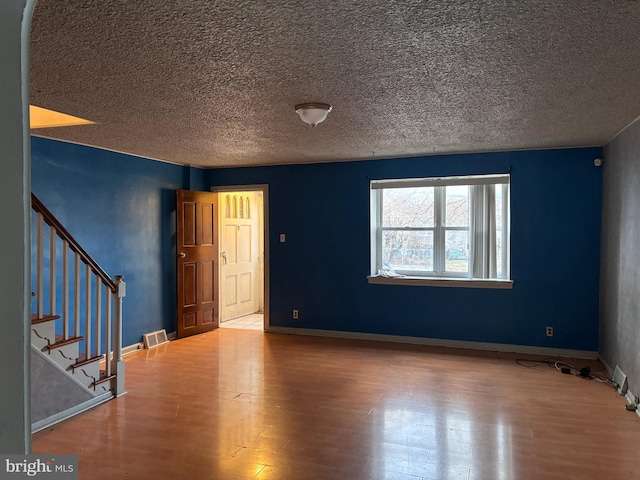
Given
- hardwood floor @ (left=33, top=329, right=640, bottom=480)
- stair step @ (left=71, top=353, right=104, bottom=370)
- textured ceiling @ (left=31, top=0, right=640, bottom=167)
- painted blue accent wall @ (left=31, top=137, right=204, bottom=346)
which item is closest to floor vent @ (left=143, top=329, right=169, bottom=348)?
painted blue accent wall @ (left=31, top=137, right=204, bottom=346)

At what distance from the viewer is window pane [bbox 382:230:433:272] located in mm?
5961

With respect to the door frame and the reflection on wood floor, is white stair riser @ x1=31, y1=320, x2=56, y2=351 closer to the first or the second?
the door frame

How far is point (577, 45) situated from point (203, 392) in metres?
3.62

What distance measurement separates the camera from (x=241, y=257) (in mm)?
7570

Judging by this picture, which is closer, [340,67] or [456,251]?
[340,67]

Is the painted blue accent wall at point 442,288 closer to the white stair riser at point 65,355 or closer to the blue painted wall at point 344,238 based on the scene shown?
the blue painted wall at point 344,238

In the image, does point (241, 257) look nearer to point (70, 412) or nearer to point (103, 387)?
point (103, 387)

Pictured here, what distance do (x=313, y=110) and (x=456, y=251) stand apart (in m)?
3.26

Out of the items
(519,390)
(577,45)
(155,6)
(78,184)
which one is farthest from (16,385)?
(78,184)

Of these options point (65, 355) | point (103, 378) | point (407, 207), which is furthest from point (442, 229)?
point (65, 355)

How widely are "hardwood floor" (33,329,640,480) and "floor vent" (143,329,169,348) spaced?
23.3 inches

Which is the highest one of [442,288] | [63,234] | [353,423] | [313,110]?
[313,110]

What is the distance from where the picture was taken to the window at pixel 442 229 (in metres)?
5.58

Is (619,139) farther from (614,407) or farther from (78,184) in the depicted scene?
(78,184)
